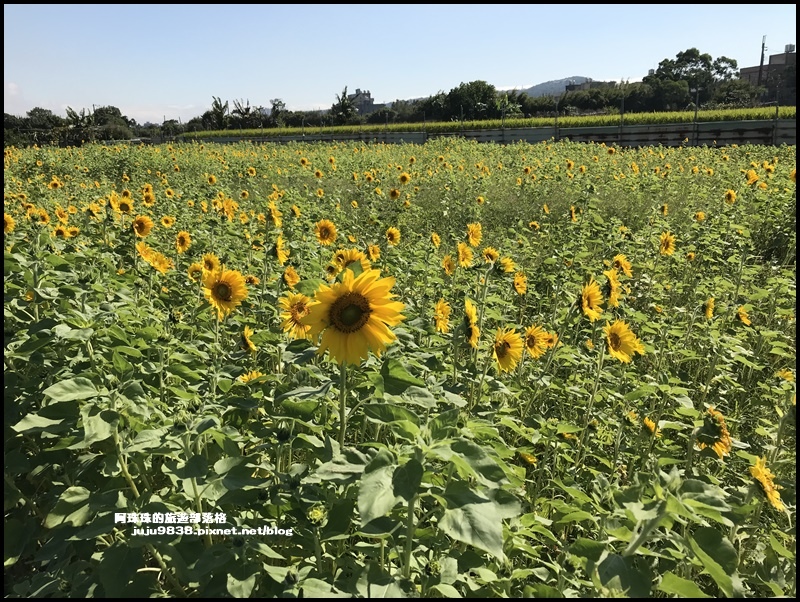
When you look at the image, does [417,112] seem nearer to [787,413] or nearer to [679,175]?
[679,175]

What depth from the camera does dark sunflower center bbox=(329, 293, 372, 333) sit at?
1.41 meters

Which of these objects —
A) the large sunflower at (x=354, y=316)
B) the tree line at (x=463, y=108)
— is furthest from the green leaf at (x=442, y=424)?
the tree line at (x=463, y=108)

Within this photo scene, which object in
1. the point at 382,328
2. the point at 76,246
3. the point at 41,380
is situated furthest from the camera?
the point at 76,246

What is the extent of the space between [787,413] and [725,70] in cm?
8640

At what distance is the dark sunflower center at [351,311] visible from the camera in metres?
1.41

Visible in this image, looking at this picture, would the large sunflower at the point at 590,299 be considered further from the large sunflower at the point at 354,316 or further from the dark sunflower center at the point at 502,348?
the large sunflower at the point at 354,316

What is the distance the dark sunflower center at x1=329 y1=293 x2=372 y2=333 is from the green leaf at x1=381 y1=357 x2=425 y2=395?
0.13m

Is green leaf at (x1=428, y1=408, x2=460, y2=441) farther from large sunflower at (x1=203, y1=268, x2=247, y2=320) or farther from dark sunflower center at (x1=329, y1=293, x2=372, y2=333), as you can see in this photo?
large sunflower at (x1=203, y1=268, x2=247, y2=320)

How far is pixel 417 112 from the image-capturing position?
52312mm

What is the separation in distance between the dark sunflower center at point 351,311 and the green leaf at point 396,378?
Result: 0.13m

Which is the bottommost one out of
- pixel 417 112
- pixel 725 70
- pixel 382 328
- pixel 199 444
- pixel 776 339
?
pixel 776 339

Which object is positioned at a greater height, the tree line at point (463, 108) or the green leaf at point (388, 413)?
the tree line at point (463, 108)

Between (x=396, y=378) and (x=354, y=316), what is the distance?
20 centimetres

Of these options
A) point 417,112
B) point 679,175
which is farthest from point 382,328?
point 417,112
